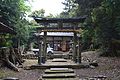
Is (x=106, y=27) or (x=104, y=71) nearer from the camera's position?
(x=104, y=71)

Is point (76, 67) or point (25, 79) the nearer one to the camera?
point (25, 79)

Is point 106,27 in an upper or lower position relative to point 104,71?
upper

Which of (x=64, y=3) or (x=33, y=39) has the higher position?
(x=64, y=3)

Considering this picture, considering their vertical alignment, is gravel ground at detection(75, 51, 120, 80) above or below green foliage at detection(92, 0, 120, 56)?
below

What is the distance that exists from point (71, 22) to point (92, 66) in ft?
16.2

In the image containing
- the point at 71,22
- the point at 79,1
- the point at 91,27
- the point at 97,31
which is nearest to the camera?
the point at 71,22

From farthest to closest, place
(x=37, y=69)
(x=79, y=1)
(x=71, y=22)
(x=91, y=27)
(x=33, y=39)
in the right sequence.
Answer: (x=33, y=39)
(x=79, y=1)
(x=91, y=27)
(x=71, y=22)
(x=37, y=69)

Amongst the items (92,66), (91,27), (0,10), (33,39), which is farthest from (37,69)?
(33,39)

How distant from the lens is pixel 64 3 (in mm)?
51062

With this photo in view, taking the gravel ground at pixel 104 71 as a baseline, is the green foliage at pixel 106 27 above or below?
above

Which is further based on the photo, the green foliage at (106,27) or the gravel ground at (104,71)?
the green foliage at (106,27)

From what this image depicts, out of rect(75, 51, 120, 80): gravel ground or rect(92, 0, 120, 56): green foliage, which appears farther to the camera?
rect(92, 0, 120, 56): green foliage

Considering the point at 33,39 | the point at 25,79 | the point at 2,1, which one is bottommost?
the point at 33,39

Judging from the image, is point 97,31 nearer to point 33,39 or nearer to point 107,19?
point 107,19
